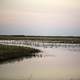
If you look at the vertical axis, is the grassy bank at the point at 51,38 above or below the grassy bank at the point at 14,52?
above

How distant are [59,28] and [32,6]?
326mm

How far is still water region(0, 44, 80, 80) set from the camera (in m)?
2.47

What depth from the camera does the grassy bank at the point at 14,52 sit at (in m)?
2.55

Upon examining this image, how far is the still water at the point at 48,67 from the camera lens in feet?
8.12

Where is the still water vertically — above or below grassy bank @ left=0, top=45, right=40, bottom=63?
below

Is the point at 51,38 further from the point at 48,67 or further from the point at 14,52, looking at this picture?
the point at 14,52

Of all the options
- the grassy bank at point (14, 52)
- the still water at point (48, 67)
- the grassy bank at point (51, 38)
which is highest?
the grassy bank at point (51, 38)

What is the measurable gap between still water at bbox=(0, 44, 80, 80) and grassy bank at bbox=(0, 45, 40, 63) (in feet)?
0.18

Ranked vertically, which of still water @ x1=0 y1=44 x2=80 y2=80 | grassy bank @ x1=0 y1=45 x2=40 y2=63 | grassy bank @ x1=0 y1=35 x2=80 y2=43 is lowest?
Answer: still water @ x1=0 y1=44 x2=80 y2=80

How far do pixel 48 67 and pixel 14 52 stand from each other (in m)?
0.35

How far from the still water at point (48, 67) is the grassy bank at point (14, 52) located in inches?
2.2

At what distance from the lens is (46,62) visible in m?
2.55

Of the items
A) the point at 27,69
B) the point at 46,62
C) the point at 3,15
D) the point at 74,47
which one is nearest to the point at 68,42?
the point at 74,47

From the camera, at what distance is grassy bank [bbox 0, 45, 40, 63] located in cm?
255
